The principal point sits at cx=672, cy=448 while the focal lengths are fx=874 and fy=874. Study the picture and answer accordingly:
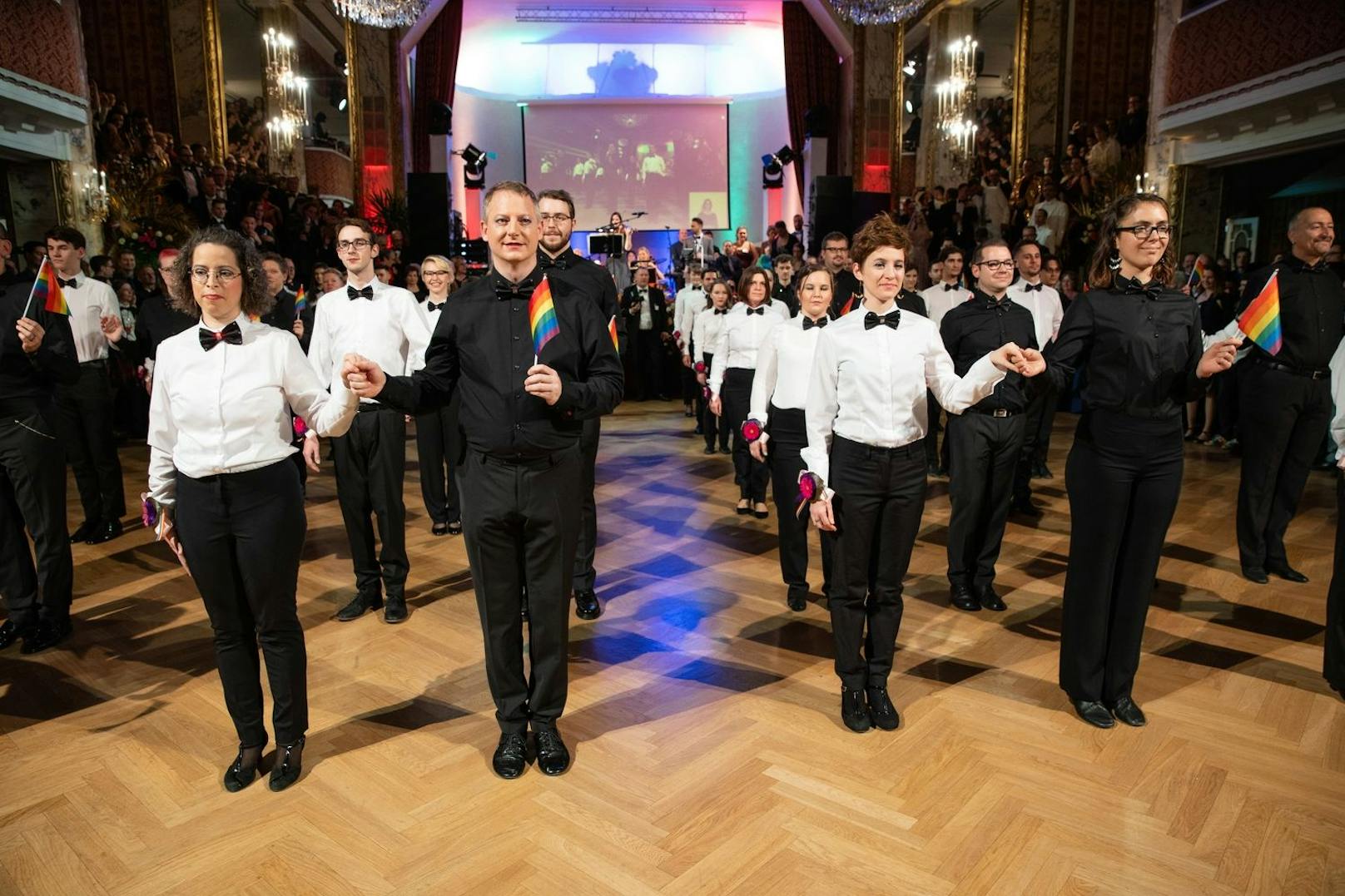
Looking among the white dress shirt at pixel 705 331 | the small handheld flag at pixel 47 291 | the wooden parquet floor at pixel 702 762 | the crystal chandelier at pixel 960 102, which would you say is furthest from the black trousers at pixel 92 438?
the crystal chandelier at pixel 960 102

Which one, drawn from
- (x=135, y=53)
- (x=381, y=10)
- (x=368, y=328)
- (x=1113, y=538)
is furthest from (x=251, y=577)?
(x=135, y=53)

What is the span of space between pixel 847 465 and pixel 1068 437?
21.7ft

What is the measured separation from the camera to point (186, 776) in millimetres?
2869

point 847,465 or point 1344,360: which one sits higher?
point 1344,360

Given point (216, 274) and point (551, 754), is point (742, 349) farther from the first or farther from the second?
point (216, 274)

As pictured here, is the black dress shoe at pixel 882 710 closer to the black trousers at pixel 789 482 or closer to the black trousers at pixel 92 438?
the black trousers at pixel 789 482

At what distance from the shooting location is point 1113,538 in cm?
296

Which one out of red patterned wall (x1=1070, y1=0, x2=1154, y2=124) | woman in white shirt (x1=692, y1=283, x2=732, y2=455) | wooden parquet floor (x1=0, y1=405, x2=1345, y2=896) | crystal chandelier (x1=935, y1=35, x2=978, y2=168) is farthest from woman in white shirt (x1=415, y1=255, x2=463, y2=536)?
crystal chandelier (x1=935, y1=35, x2=978, y2=168)

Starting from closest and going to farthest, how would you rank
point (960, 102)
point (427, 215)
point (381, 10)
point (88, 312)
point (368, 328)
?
point (368, 328)
point (88, 312)
point (381, 10)
point (427, 215)
point (960, 102)

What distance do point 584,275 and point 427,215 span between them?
9888mm

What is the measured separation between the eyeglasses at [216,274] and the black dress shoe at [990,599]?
11.5 ft

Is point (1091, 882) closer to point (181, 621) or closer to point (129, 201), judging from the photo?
point (181, 621)

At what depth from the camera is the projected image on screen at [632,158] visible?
18359mm

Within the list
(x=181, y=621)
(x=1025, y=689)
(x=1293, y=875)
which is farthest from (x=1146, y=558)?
(x=181, y=621)
